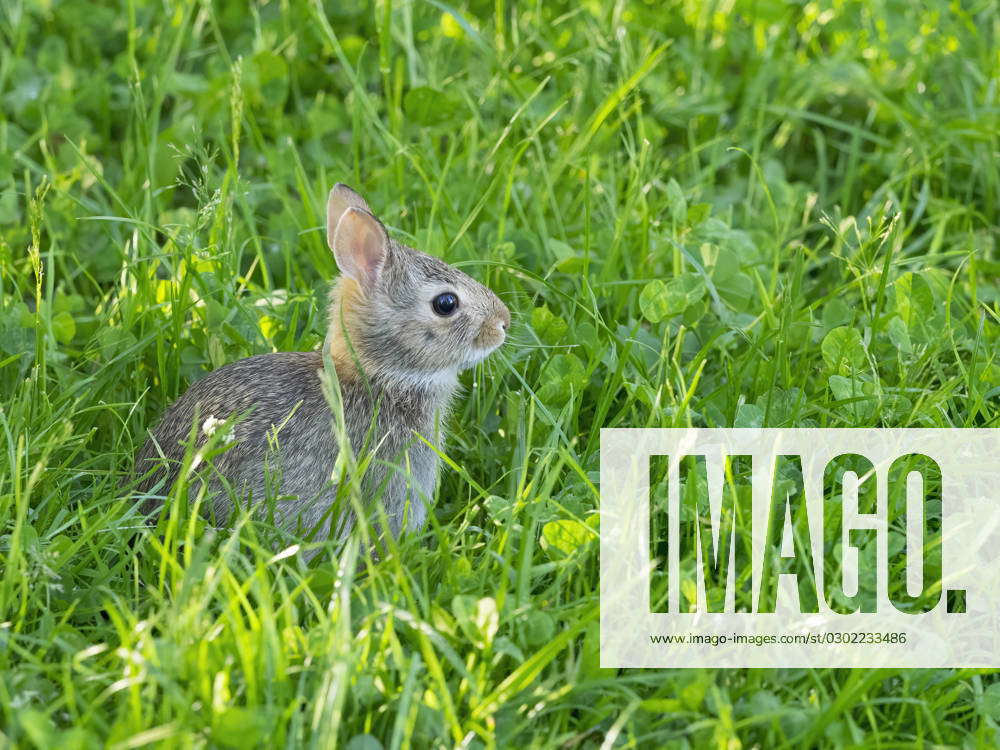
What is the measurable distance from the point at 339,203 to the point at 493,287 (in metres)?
0.78

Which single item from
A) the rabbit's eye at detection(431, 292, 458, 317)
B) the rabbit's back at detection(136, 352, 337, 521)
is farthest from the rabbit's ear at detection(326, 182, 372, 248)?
the rabbit's back at detection(136, 352, 337, 521)

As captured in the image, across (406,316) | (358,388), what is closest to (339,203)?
(406,316)

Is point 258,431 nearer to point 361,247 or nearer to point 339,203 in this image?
point 361,247

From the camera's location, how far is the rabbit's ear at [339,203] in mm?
4380

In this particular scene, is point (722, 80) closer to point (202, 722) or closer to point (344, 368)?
point (344, 368)

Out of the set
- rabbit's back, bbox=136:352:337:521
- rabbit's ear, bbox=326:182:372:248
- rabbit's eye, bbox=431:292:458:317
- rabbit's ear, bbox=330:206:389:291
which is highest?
rabbit's ear, bbox=326:182:372:248

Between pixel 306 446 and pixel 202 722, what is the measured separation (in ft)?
4.14

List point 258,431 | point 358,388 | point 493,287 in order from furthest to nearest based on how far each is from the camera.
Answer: point 493,287, point 358,388, point 258,431

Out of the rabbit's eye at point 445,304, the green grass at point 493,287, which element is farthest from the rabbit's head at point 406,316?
the green grass at point 493,287

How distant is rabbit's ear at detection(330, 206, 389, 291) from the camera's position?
14.1ft

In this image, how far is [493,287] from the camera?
495cm

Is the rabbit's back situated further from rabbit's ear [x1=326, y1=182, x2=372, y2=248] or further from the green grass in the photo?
rabbit's ear [x1=326, y1=182, x2=372, y2=248]

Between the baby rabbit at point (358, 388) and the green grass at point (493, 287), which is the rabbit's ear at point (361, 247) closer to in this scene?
the baby rabbit at point (358, 388)

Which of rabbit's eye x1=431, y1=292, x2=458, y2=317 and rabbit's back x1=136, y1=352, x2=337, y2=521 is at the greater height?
rabbit's eye x1=431, y1=292, x2=458, y2=317
